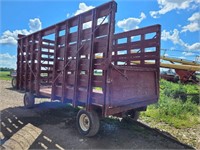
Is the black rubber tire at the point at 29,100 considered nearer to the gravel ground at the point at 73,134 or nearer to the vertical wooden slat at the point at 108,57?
the gravel ground at the point at 73,134

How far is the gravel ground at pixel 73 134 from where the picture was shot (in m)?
4.24

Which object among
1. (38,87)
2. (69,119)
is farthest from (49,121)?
(38,87)

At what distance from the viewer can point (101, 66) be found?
4152mm

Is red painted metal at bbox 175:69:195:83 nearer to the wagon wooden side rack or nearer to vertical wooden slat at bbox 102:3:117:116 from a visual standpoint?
the wagon wooden side rack

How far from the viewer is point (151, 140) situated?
4.55 metres

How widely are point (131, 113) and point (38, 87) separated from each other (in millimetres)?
3148

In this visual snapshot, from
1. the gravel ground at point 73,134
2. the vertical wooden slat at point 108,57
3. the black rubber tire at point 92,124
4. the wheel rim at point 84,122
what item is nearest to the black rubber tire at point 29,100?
the gravel ground at point 73,134

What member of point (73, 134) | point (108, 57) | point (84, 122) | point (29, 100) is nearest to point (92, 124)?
point (84, 122)

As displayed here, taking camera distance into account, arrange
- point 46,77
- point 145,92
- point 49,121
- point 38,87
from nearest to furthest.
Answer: point 145,92
point 49,121
point 38,87
point 46,77

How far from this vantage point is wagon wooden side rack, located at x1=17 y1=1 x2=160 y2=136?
4.16m

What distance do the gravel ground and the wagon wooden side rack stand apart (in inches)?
13.6

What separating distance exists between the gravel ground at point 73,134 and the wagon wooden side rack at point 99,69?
0.35 meters

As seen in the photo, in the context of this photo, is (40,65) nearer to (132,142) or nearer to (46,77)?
(46,77)

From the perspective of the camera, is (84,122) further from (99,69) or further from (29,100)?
(29,100)
